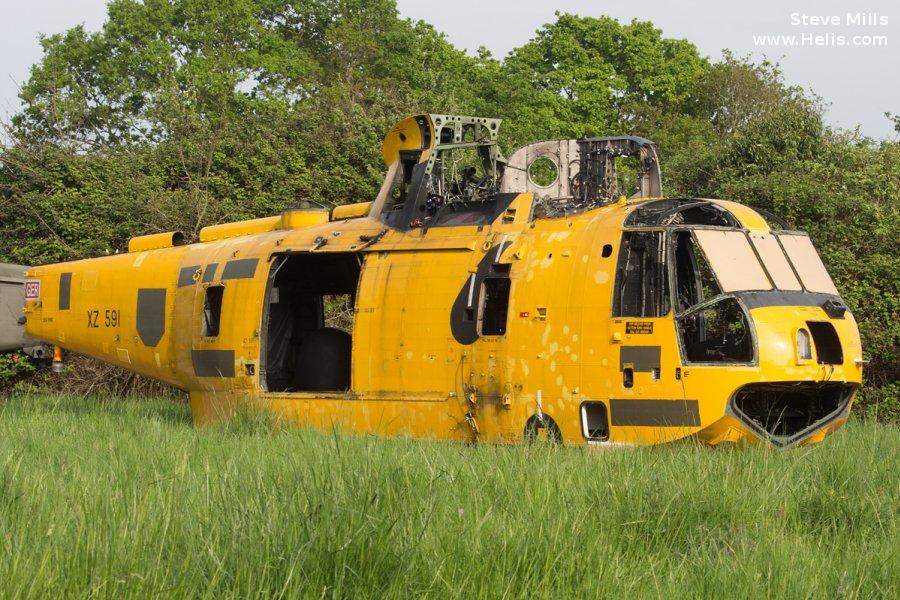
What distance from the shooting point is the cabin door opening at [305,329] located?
456 inches

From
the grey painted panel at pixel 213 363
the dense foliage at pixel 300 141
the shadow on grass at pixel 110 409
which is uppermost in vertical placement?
the dense foliage at pixel 300 141

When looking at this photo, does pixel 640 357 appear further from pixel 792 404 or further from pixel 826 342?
pixel 792 404

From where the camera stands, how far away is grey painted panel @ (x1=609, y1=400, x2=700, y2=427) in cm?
782

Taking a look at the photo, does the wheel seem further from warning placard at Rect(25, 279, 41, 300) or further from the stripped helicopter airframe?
warning placard at Rect(25, 279, 41, 300)

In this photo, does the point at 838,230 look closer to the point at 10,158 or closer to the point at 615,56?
the point at 10,158

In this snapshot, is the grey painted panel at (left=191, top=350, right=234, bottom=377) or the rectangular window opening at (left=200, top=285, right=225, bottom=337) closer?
the grey painted panel at (left=191, top=350, right=234, bottom=377)

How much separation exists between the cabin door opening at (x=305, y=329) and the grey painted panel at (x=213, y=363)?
42 centimetres

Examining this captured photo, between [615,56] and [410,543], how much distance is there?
1668 inches

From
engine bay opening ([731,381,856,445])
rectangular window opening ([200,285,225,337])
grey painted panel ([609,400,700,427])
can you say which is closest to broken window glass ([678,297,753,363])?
engine bay opening ([731,381,856,445])

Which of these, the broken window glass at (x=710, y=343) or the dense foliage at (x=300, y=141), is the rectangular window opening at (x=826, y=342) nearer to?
the broken window glass at (x=710, y=343)

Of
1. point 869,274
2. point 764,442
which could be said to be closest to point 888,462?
point 764,442

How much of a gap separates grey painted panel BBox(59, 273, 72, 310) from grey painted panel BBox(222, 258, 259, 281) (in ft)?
10.6

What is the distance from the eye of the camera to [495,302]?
Answer: 9.31 m

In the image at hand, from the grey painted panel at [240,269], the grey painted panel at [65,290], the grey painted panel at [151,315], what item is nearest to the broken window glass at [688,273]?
the grey painted panel at [240,269]
